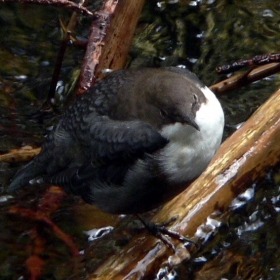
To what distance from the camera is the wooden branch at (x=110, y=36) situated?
3746mm

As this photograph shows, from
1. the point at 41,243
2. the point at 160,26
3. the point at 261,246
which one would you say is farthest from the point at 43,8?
the point at 261,246

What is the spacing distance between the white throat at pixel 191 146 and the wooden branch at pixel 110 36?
3.02 feet

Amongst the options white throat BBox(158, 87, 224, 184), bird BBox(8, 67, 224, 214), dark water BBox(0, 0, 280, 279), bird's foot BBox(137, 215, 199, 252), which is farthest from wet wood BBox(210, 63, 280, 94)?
bird's foot BBox(137, 215, 199, 252)

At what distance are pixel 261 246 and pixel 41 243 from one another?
1.04 meters

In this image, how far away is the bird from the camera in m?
2.88

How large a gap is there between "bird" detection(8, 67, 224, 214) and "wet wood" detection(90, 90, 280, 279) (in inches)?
4.1

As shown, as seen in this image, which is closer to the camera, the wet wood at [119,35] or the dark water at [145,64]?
the dark water at [145,64]

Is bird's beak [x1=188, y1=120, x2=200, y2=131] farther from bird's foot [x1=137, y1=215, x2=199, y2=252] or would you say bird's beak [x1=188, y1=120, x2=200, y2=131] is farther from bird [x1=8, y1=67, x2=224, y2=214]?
bird's foot [x1=137, y1=215, x2=199, y2=252]

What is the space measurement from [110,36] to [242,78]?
729mm

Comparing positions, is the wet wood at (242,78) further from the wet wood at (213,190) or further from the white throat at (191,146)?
the white throat at (191,146)

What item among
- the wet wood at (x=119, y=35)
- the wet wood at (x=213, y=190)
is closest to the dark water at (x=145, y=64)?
the wet wood at (x=213, y=190)

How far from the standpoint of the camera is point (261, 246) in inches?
136

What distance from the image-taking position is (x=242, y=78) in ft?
12.7

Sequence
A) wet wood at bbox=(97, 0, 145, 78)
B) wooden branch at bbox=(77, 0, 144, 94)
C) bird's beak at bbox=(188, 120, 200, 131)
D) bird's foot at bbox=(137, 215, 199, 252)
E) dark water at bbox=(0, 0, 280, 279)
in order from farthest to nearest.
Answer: wet wood at bbox=(97, 0, 145, 78)
wooden branch at bbox=(77, 0, 144, 94)
dark water at bbox=(0, 0, 280, 279)
bird's foot at bbox=(137, 215, 199, 252)
bird's beak at bbox=(188, 120, 200, 131)
